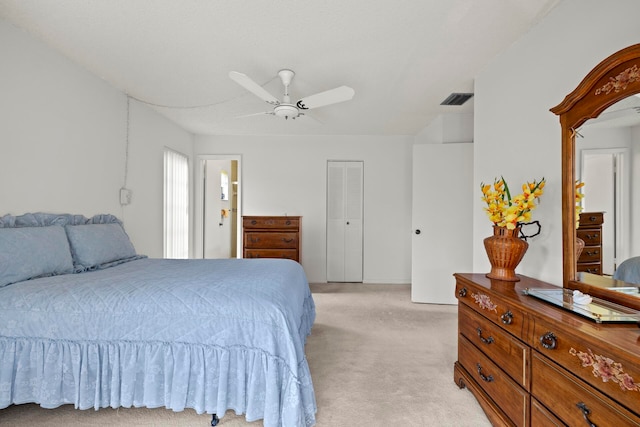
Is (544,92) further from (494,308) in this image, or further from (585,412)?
(585,412)

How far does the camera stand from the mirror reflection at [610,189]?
4.20 ft

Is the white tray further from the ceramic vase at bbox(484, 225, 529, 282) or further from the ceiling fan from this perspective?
the ceiling fan

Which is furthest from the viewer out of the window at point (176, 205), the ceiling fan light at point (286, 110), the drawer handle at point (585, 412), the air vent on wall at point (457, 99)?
the window at point (176, 205)

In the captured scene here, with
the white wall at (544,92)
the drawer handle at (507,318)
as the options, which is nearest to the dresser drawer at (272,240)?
the white wall at (544,92)

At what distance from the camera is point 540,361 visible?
50.1 inches

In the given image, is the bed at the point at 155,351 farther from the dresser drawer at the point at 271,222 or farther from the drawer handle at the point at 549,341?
the dresser drawer at the point at 271,222

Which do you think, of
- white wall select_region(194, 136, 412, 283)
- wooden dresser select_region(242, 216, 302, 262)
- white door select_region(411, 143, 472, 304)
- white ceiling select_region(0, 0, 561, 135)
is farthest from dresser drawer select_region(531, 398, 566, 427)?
white wall select_region(194, 136, 412, 283)

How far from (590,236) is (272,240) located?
140 inches

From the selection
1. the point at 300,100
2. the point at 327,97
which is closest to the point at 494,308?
the point at 327,97

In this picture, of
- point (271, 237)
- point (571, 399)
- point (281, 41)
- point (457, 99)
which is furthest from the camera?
point (271, 237)

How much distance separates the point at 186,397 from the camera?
1.55m

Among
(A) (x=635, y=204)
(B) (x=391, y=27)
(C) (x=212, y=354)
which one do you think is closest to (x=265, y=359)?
(C) (x=212, y=354)

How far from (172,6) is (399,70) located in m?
1.85

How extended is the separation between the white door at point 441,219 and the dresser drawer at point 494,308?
6.63 ft
